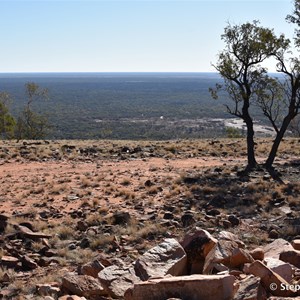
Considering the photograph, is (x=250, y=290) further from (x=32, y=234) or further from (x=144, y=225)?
(x=32, y=234)

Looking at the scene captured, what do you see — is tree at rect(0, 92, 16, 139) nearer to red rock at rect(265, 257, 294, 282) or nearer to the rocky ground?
the rocky ground

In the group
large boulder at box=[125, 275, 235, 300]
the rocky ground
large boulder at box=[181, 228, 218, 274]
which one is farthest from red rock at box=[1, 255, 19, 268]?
large boulder at box=[125, 275, 235, 300]

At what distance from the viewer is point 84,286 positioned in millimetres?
7660

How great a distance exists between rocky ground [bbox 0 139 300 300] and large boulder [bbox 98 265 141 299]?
19 millimetres

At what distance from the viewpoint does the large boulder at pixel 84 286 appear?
7535 millimetres

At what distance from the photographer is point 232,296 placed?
6.18 m

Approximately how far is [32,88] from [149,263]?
42.3m

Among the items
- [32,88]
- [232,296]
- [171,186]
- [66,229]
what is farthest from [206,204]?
[32,88]

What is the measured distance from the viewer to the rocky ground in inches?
293

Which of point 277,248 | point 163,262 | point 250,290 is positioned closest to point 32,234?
point 163,262

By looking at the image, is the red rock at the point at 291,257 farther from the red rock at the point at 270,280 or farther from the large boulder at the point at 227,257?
the red rock at the point at 270,280

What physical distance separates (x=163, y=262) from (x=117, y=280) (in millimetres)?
841

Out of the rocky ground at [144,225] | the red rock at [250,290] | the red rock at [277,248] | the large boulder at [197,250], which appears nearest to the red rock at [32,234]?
the rocky ground at [144,225]

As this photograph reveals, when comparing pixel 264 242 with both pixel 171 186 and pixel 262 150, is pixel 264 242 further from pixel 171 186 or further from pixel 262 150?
pixel 262 150
